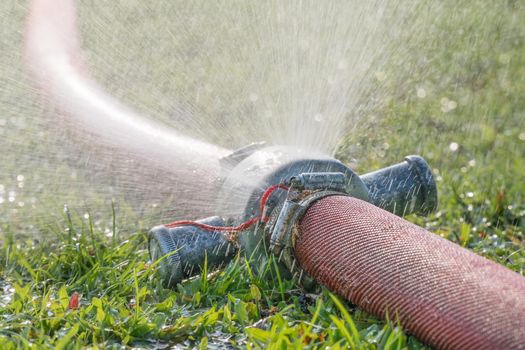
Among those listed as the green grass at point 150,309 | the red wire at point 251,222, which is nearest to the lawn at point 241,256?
the green grass at point 150,309

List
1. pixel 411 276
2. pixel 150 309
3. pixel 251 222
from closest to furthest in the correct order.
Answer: pixel 411 276 < pixel 150 309 < pixel 251 222

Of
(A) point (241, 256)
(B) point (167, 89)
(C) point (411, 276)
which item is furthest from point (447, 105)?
(C) point (411, 276)

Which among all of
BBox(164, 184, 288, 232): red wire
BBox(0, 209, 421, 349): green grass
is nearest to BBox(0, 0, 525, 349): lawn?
BBox(0, 209, 421, 349): green grass

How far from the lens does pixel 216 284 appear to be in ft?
8.47

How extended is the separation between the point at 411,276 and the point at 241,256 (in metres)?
0.71

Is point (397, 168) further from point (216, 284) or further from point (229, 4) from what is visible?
point (229, 4)

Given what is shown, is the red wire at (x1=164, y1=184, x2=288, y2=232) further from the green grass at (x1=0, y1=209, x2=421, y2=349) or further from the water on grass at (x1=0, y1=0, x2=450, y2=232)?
the water on grass at (x1=0, y1=0, x2=450, y2=232)

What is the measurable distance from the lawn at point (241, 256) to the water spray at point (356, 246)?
73mm

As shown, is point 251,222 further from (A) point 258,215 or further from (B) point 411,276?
(B) point 411,276

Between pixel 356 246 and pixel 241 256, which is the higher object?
pixel 356 246

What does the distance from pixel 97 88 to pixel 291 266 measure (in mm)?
2008

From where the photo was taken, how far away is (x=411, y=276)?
213 centimetres

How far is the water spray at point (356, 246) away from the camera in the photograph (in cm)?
200

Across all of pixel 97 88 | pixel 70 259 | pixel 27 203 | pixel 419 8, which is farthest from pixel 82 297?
pixel 419 8
